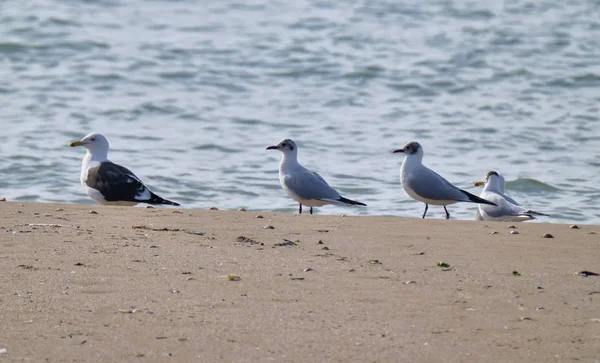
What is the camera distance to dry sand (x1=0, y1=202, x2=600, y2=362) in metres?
4.18

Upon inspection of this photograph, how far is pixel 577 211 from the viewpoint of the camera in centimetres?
980

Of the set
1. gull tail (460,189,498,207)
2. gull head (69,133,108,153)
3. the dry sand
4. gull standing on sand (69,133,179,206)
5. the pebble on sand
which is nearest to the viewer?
the dry sand

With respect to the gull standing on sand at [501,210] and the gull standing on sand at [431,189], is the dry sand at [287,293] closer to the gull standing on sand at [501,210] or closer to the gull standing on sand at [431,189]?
the gull standing on sand at [501,210]

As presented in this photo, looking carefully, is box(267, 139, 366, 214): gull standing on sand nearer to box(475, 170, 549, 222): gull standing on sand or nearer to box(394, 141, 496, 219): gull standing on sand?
box(394, 141, 496, 219): gull standing on sand

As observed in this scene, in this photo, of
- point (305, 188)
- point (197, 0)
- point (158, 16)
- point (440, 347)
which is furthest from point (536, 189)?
point (197, 0)

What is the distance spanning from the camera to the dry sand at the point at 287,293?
13.7 ft

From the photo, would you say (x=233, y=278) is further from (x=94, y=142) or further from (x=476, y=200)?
(x=94, y=142)

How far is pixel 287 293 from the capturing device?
16.4ft

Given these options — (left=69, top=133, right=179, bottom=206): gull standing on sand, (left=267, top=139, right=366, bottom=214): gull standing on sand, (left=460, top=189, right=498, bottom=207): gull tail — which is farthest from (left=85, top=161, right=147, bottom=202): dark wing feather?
(left=460, top=189, right=498, bottom=207): gull tail

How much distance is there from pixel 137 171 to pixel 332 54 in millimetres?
9090

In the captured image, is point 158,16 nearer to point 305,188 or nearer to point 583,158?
point 583,158

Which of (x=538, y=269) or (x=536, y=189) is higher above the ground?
(x=538, y=269)

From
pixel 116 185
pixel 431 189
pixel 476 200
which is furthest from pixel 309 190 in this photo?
pixel 116 185

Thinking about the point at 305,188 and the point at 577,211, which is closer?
the point at 305,188
